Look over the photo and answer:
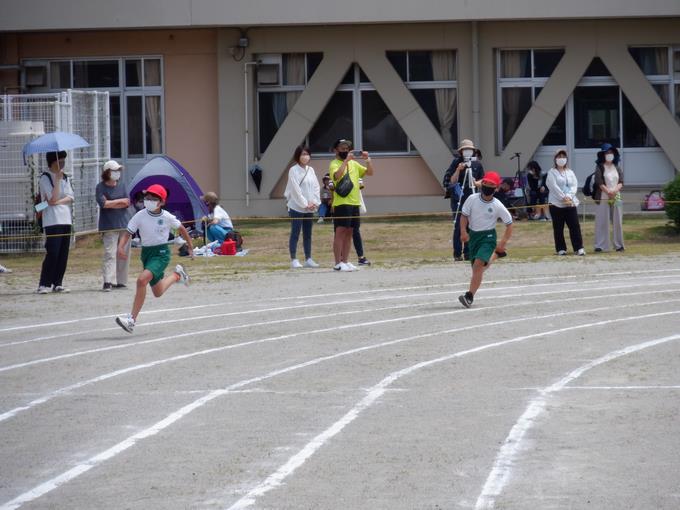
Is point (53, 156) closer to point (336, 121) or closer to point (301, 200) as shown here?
point (301, 200)

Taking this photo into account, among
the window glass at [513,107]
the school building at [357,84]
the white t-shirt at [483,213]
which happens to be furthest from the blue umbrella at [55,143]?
the window glass at [513,107]

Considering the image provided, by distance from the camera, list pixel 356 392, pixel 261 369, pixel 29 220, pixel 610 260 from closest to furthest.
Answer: pixel 356 392, pixel 261 369, pixel 610 260, pixel 29 220

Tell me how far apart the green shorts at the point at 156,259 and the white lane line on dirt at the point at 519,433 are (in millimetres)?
5186

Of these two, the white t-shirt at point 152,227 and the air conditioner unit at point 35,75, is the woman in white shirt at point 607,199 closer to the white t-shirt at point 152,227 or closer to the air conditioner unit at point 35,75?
the white t-shirt at point 152,227

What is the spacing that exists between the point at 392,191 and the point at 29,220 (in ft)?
32.4

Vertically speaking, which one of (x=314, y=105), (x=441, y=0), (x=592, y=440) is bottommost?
(x=592, y=440)

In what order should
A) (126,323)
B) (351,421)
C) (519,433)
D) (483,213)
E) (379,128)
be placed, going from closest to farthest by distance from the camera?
(519,433) < (351,421) < (126,323) < (483,213) < (379,128)

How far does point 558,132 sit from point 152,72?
9.89 metres

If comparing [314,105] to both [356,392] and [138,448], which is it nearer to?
[356,392]

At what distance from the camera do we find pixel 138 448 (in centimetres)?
940

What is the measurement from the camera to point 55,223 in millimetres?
19891

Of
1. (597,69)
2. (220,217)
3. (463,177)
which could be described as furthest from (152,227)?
(597,69)

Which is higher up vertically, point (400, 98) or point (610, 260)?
point (400, 98)

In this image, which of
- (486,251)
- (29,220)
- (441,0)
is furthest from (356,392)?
(441,0)
